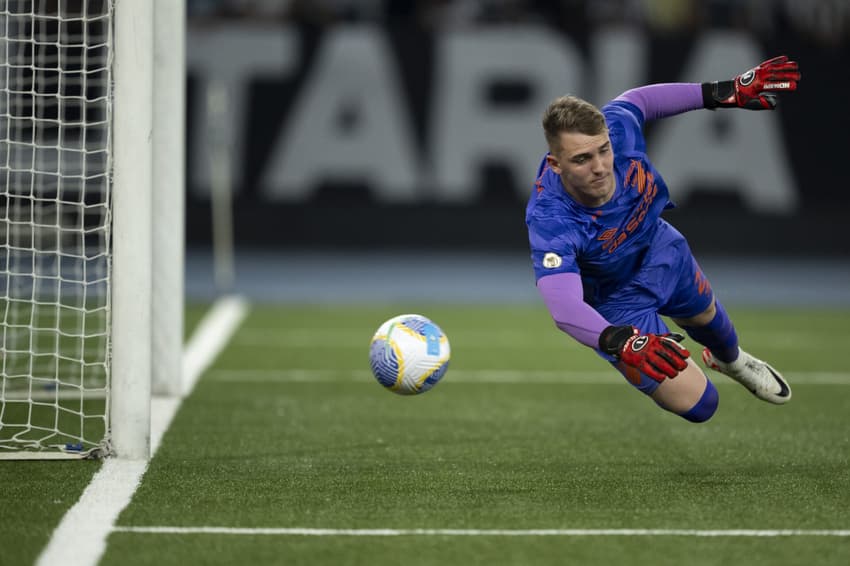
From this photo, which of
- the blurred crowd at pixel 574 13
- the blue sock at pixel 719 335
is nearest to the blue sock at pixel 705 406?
the blue sock at pixel 719 335

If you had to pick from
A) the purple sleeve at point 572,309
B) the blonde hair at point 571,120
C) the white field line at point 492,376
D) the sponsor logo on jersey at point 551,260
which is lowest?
the white field line at point 492,376

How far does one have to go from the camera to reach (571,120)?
508 centimetres

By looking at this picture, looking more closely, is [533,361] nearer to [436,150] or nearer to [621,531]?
[621,531]

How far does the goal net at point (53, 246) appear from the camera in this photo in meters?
6.23

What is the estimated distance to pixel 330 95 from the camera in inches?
680

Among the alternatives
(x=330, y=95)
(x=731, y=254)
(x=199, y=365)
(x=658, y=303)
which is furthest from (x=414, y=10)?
(x=658, y=303)

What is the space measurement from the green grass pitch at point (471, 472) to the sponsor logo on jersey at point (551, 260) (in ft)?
3.24

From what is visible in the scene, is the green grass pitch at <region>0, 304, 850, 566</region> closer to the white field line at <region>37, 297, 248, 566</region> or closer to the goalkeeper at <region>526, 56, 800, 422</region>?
the white field line at <region>37, 297, 248, 566</region>

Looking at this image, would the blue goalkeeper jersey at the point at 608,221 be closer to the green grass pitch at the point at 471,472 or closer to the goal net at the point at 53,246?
the green grass pitch at the point at 471,472

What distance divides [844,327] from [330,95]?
813 cm

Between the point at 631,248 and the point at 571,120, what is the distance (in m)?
0.87

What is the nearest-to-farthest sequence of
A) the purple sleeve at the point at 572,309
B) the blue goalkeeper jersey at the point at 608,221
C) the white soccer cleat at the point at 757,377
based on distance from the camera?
the purple sleeve at the point at 572,309, the blue goalkeeper jersey at the point at 608,221, the white soccer cleat at the point at 757,377

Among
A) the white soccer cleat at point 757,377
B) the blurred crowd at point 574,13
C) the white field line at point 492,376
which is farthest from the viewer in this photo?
the blurred crowd at point 574,13

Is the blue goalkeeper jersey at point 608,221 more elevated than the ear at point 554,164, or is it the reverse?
the ear at point 554,164
